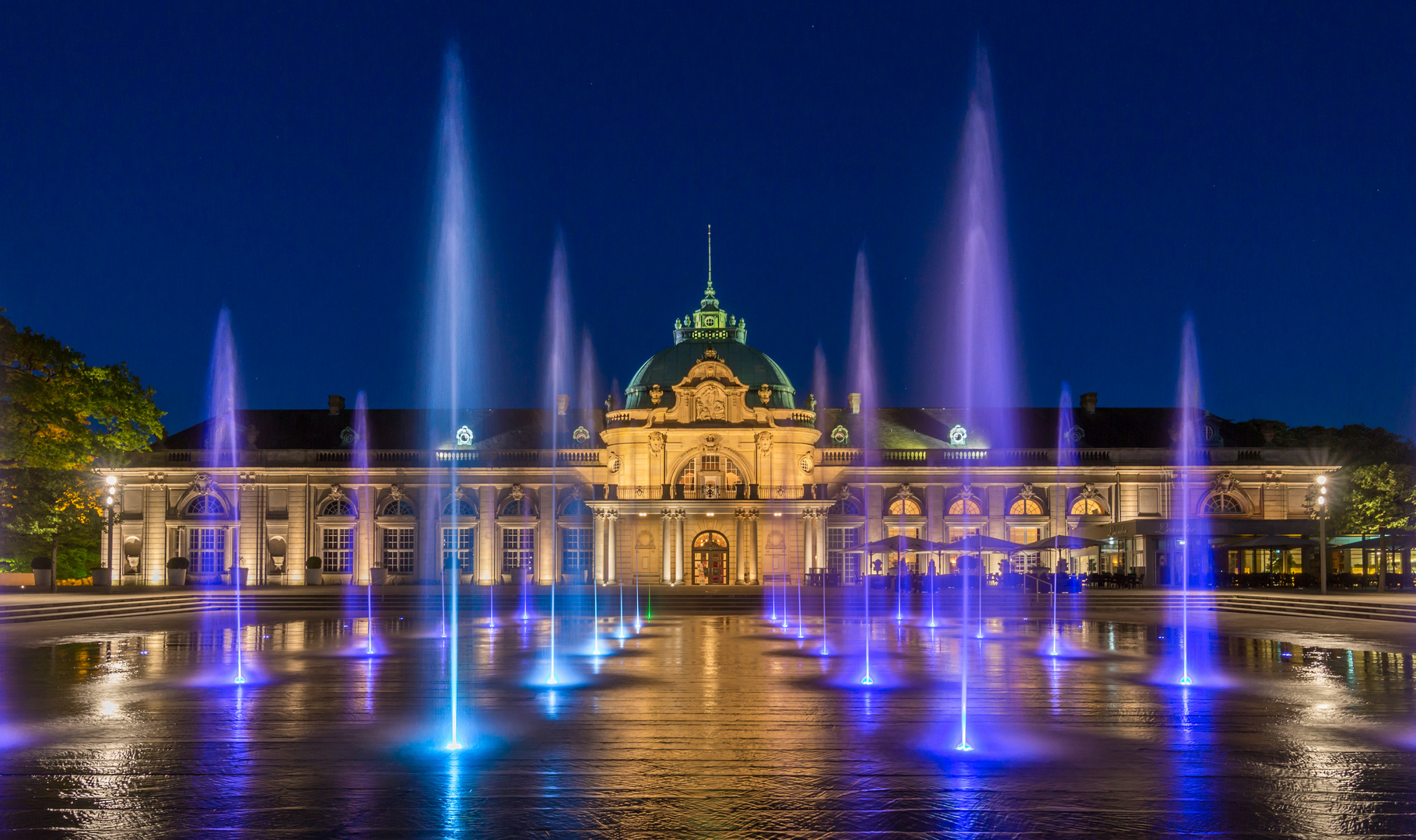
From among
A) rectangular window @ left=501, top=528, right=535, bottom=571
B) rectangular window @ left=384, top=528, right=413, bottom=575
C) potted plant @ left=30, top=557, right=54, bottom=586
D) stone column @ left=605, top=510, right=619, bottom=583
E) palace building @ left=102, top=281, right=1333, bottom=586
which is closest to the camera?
potted plant @ left=30, top=557, right=54, bottom=586

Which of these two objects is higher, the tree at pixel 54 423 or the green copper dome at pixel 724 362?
the green copper dome at pixel 724 362

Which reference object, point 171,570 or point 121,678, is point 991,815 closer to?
point 121,678

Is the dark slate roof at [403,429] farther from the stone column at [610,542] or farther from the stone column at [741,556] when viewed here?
the stone column at [741,556]

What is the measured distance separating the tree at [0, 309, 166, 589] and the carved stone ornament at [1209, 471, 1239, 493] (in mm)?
56131

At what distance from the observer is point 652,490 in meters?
62.8

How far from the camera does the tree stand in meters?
34.5

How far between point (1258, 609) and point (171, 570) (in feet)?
153

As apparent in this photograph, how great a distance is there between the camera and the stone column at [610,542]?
6222 cm

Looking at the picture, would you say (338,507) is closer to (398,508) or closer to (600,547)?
(398,508)

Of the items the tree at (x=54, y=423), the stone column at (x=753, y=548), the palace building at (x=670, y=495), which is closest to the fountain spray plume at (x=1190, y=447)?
the palace building at (x=670, y=495)

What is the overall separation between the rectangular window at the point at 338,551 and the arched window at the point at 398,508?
236cm

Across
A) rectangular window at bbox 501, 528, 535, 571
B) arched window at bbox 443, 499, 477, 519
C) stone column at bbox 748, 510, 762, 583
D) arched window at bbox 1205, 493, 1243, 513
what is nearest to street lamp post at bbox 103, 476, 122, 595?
arched window at bbox 443, 499, 477, 519

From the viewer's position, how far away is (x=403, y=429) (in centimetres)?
7081

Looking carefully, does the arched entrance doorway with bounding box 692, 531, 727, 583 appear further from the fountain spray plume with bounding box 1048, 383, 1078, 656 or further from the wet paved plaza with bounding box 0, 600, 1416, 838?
the wet paved plaza with bounding box 0, 600, 1416, 838
